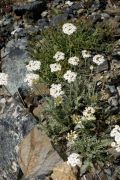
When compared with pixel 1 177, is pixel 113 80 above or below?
above

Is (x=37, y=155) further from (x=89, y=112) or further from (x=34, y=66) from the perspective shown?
(x=34, y=66)

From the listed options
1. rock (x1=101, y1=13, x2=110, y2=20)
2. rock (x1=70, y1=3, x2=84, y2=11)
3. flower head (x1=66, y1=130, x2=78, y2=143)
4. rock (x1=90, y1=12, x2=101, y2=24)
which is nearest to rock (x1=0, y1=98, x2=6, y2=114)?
flower head (x1=66, y1=130, x2=78, y2=143)

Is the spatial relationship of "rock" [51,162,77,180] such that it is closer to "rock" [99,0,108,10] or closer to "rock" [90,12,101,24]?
"rock" [90,12,101,24]

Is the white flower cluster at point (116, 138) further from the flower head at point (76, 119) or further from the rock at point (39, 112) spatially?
the rock at point (39, 112)

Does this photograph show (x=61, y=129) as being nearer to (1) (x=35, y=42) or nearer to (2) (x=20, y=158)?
(2) (x=20, y=158)

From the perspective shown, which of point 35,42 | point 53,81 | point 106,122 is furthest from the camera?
point 35,42

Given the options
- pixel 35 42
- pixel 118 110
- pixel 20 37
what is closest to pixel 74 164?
pixel 118 110
